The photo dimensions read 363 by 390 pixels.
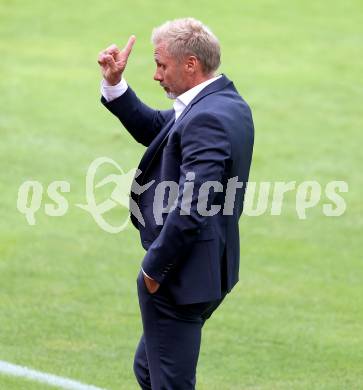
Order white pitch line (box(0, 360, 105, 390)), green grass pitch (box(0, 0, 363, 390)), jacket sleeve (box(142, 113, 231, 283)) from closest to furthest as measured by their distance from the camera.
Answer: jacket sleeve (box(142, 113, 231, 283)) → white pitch line (box(0, 360, 105, 390)) → green grass pitch (box(0, 0, 363, 390))

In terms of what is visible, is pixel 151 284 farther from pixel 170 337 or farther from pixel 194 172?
pixel 194 172

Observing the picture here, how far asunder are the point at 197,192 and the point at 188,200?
0.18 feet

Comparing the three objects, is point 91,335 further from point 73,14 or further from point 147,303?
point 73,14

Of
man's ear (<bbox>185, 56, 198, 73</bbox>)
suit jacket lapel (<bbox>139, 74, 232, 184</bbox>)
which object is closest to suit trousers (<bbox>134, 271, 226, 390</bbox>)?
suit jacket lapel (<bbox>139, 74, 232, 184</bbox>)

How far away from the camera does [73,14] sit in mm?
19656

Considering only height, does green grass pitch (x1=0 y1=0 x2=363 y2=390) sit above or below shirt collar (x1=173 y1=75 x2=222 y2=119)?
below

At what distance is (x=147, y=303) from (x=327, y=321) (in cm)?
353

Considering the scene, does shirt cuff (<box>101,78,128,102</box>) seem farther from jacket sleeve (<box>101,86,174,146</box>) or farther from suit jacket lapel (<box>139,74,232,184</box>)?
suit jacket lapel (<box>139,74,232,184</box>)

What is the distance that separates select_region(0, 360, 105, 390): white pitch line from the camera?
22.5 ft

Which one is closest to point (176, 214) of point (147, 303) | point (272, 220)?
point (147, 303)

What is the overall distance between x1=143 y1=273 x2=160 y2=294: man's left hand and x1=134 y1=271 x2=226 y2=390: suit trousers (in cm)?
3

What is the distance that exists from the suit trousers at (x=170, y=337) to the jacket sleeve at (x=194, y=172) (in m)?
0.24
